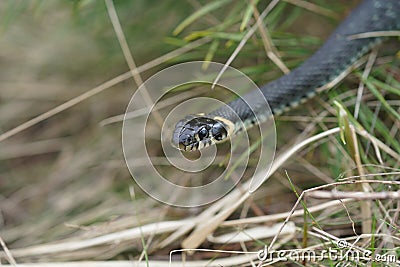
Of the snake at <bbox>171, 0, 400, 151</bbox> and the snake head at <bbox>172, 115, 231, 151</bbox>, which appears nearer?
the snake head at <bbox>172, 115, 231, 151</bbox>

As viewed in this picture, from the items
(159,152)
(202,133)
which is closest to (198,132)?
(202,133)

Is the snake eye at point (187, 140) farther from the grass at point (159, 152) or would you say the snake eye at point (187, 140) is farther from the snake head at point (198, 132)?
the grass at point (159, 152)

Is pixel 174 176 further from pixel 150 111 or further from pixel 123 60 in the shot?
pixel 123 60

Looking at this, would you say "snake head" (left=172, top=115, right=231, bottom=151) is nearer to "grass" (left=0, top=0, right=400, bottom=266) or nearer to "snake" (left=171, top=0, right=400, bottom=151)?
"snake" (left=171, top=0, right=400, bottom=151)

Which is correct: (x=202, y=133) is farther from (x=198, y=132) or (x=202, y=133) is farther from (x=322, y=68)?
(x=322, y=68)

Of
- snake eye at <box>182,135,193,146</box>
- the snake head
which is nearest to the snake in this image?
the snake head

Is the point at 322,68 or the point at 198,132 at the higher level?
the point at 322,68
